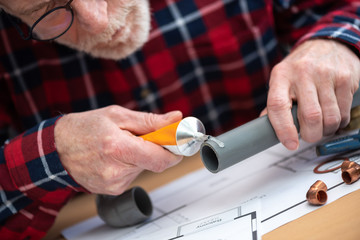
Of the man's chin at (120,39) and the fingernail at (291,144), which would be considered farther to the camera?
the man's chin at (120,39)

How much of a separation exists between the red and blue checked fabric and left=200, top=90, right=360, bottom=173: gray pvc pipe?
0.50 meters

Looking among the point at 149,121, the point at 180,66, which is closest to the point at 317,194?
the point at 149,121

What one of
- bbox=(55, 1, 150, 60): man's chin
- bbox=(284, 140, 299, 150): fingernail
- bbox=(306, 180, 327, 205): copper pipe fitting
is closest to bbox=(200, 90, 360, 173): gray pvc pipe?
bbox=(284, 140, 299, 150): fingernail

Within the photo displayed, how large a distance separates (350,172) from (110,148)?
489mm

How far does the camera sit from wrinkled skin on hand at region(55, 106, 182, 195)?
842mm

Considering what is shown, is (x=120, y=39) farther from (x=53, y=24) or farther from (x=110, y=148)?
(x=110, y=148)

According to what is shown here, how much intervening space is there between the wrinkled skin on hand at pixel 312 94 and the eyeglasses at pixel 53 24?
540mm

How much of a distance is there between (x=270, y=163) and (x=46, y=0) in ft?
2.28

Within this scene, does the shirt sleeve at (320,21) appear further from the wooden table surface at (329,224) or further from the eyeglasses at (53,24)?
the eyeglasses at (53,24)

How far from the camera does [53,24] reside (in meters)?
1.04

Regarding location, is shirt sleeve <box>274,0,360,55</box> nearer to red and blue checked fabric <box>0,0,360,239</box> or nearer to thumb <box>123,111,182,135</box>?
red and blue checked fabric <box>0,0,360,239</box>

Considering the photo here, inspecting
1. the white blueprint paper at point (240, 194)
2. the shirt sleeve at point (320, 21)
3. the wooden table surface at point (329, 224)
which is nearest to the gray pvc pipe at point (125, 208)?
the white blueprint paper at point (240, 194)

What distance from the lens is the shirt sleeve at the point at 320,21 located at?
106 cm

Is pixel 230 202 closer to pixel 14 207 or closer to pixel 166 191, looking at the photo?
pixel 166 191
